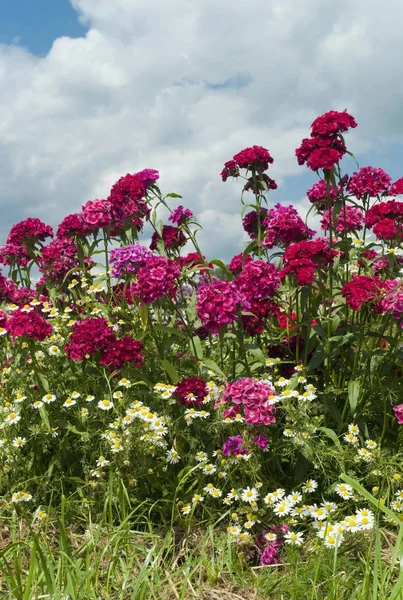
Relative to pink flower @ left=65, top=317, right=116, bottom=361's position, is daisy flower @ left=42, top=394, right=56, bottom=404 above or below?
below

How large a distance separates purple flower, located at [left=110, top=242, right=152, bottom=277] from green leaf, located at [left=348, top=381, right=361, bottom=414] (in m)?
1.67

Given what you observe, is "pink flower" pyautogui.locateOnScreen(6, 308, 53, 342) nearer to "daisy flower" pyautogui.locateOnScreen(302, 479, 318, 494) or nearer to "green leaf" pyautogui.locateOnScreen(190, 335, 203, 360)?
"green leaf" pyautogui.locateOnScreen(190, 335, 203, 360)

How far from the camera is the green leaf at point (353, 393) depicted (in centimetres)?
411

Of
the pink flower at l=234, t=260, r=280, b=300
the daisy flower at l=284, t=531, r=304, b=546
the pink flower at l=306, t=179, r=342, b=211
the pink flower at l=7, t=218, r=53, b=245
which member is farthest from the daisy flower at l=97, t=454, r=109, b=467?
the pink flower at l=7, t=218, r=53, b=245

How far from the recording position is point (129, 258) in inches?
186

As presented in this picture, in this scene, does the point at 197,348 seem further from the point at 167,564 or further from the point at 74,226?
the point at 74,226

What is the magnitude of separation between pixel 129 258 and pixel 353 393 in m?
1.81

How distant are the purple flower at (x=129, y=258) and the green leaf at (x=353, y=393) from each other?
1667 mm

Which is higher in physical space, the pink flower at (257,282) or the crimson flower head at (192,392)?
the pink flower at (257,282)

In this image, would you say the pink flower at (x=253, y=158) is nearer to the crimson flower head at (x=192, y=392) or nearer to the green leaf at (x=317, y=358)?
the green leaf at (x=317, y=358)

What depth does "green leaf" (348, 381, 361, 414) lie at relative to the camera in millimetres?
4105

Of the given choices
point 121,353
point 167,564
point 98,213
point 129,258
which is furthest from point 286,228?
point 167,564

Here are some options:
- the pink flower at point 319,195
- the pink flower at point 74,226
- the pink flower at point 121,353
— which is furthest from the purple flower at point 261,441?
the pink flower at point 74,226

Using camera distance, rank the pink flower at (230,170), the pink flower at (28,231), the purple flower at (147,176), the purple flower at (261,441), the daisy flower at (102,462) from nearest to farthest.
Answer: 1. the purple flower at (261,441)
2. the daisy flower at (102,462)
3. the purple flower at (147,176)
4. the pink flower at (230,170)
5. the pink flower at (28,231)
